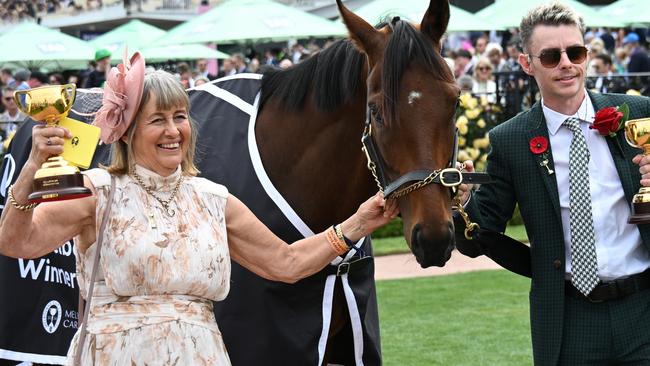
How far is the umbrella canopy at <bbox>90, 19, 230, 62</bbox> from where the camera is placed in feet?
66.9

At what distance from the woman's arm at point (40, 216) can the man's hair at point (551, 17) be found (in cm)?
161

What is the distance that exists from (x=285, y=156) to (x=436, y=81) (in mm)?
935

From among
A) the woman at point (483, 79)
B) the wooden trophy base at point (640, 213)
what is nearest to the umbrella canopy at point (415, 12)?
the woman at point (483, 79)

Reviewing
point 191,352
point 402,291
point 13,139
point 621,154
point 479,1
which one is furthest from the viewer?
point 479,1

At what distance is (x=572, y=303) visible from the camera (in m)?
3.75

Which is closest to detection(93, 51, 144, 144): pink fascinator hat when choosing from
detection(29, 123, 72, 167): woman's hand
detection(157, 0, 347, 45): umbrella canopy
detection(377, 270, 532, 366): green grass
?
detection(29, 123, 72, 167): woman's hand

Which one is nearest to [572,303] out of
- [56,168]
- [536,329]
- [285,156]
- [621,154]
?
[536,329]

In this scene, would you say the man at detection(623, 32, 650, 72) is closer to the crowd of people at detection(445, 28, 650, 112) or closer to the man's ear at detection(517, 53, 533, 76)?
the crowd of people at detection(445, 28, 650, 112)

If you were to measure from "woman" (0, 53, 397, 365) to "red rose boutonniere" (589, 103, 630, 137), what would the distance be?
73 cm

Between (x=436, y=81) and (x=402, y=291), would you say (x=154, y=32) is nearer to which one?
(x=402, y=291)

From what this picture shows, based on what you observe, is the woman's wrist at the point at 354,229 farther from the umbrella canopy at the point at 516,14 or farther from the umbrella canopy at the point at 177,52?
the umbrella canopy at the point at 177,52

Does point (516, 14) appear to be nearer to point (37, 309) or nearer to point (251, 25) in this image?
point (251, 25)

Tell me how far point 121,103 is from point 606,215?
162 centimetres

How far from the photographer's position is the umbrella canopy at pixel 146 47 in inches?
803
